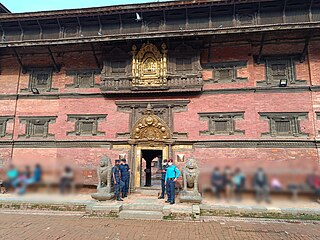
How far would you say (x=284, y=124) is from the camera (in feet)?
42.8

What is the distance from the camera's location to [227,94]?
536 inches

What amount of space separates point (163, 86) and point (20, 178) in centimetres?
916

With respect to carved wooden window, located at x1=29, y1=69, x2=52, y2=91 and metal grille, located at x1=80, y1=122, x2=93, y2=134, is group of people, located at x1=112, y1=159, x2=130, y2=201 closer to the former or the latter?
metal grille, located at x1=80, y1=122, x2=93, y2=134

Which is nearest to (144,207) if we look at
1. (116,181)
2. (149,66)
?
(116,181)

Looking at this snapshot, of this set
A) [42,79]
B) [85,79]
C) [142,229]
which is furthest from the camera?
[42,79]

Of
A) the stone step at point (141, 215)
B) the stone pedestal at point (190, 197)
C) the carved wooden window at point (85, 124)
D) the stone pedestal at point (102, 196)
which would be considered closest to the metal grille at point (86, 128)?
the carved wooden window at point (85, 124)

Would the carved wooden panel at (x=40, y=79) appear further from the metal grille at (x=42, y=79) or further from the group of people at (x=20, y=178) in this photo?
the group of people at (x=20, y=178)

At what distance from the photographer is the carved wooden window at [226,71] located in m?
13.7

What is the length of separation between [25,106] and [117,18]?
8178 millimetres

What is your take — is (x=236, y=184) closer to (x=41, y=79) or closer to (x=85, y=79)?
(x=85, y=79)

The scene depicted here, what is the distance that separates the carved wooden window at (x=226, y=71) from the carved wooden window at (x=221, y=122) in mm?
2043

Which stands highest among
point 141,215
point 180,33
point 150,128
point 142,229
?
point 180,33

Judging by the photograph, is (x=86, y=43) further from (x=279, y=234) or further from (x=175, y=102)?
(x=279, y=234)

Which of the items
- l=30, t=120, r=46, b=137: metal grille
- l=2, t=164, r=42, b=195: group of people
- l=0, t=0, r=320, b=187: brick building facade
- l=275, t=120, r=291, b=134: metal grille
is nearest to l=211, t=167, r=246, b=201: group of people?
l=0, t=0, r=320, b=187: brick building facade
